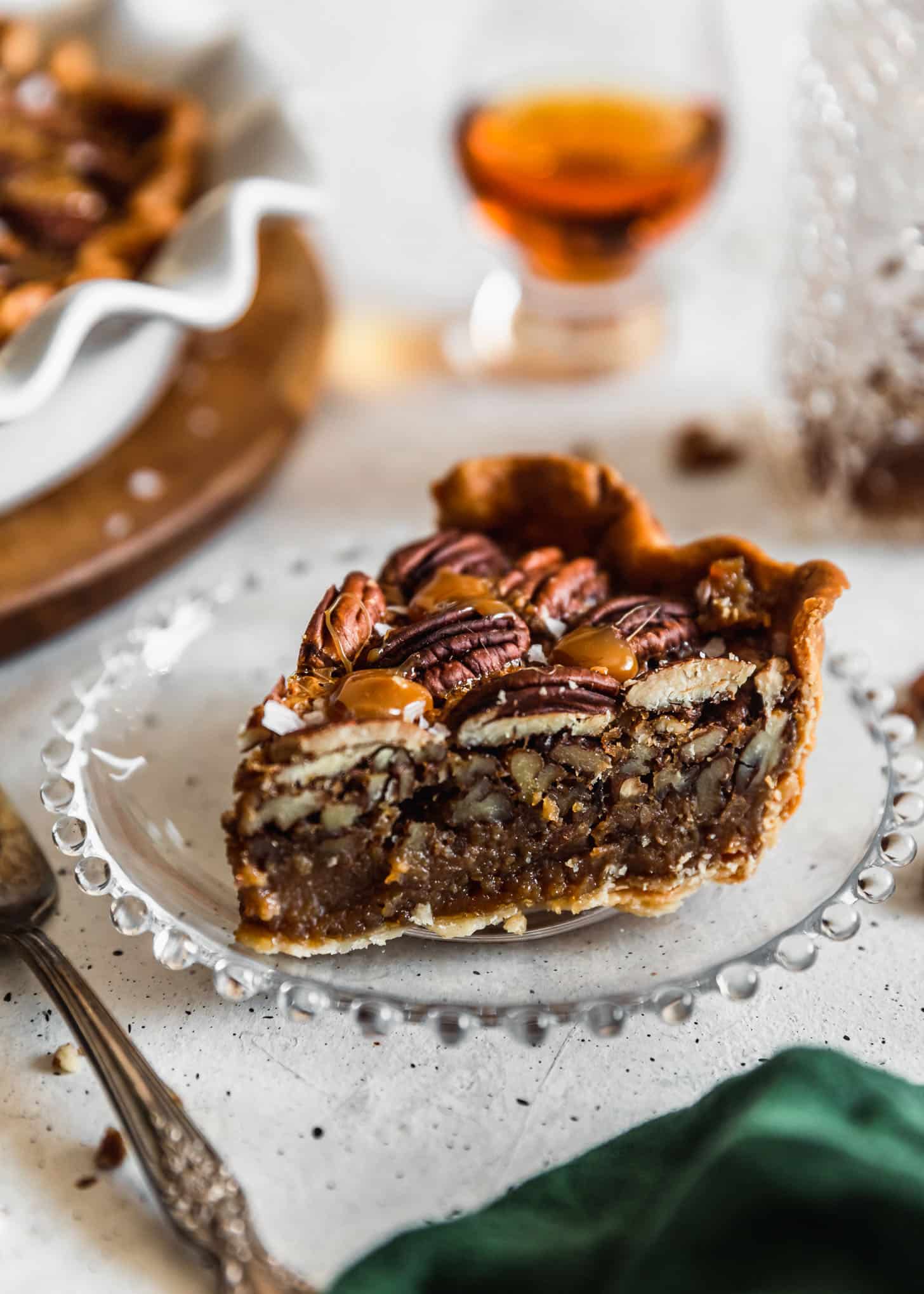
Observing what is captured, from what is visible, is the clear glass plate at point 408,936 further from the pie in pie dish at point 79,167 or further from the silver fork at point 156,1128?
the pie in pie dish at point 79,167

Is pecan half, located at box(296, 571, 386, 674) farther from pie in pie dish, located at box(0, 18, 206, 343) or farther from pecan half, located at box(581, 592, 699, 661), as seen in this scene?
pie in pie dish, located at box(0, 18, 206, 343)

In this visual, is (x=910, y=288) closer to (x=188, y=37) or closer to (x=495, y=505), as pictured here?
(x=495, y=505)

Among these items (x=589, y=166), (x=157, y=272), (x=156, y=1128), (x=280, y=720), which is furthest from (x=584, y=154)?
(x=156, y=1128)

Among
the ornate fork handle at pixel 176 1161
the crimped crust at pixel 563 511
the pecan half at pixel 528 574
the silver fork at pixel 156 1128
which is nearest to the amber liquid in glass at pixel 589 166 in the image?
the crimped crust at pixel 563 511

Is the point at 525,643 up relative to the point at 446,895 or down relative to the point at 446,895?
up

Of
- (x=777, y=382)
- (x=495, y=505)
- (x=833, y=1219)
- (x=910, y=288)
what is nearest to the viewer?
(x=833, y=1219)

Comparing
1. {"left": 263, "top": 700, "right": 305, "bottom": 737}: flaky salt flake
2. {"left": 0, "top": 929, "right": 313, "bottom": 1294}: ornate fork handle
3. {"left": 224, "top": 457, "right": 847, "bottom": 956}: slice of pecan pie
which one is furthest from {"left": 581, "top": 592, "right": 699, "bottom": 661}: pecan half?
{"left": 0, "top": 929, "right": 313, "bottom": 1294}: ornate fork handle

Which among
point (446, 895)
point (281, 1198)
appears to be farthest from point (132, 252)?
point (281, 1198)
